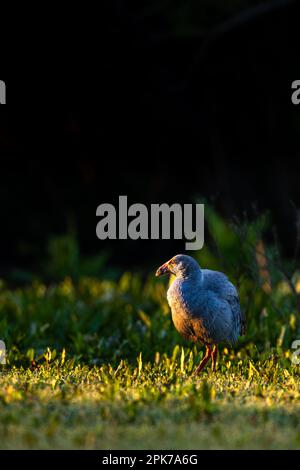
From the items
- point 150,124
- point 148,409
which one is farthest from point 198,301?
point 150,124

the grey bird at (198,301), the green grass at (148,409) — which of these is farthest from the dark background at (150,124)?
Answer: the green grass at (148,409)

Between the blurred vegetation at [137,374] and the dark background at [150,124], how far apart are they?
533cm

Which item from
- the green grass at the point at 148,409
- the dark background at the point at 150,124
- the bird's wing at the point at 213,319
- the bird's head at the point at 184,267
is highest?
the dark background at the point at 150,124

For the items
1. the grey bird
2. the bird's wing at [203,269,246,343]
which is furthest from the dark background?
the grey bird

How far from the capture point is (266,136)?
53.6ft

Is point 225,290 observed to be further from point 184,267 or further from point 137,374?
point 137,374

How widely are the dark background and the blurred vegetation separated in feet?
17.5

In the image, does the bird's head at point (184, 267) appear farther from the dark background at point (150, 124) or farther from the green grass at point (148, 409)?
the dark background at point (150, 124)

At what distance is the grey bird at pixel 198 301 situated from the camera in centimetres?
607

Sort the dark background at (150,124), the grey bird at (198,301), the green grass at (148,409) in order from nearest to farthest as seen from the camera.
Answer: the green grass at (148,409)
the grey bird at (198,301)
the dark background at (150,124)

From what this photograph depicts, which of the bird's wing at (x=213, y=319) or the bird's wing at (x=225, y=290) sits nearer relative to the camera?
the bird's wing at (x=213, y=319)

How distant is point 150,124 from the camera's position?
52.0 ft

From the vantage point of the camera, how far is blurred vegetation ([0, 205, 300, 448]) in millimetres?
4613
